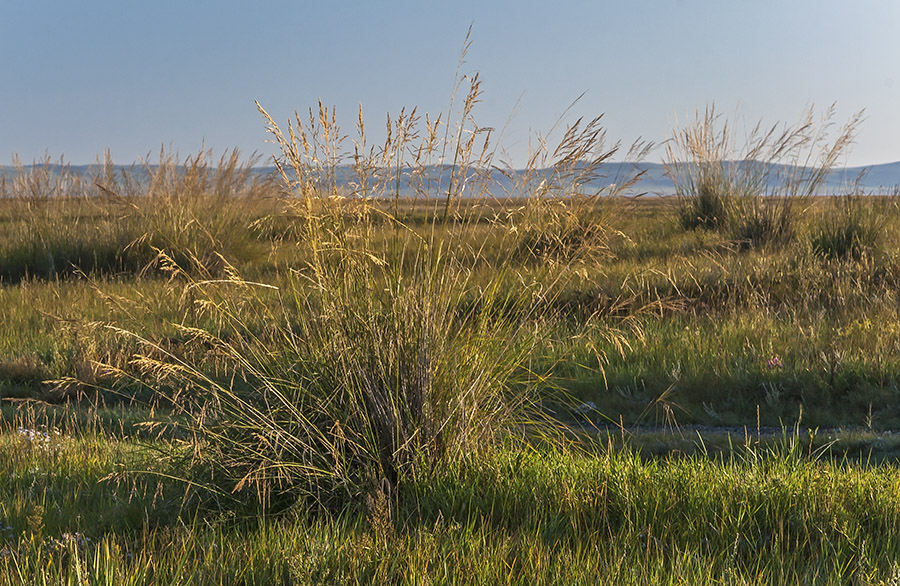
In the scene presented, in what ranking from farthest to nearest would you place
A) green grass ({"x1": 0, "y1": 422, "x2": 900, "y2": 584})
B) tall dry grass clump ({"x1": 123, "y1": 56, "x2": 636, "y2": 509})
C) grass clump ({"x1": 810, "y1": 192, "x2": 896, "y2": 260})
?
grass clump ({"x1": 810, "y1": 192, "x2": 896, "y2": 260}) → tall dry grass clump ({"x1": 123, "y1": 56, "x2": 636, "y2": 509}) → green grass ({"x1": 0, "y1": 422, "x2": 900, "y2": 584})

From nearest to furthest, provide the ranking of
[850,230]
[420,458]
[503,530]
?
[503,530] → [420,458] → [850,230]

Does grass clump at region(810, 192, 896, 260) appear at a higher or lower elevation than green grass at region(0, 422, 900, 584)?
higher

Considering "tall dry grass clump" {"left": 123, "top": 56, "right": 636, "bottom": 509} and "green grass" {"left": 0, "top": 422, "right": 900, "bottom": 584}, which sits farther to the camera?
"tall dry grass clump" {"left": 123, "top": 56, "right": 636, "bottom": 509}

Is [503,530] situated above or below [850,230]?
below

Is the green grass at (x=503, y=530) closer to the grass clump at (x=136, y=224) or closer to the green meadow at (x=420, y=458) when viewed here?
the green meadow at (x=420, y=458)

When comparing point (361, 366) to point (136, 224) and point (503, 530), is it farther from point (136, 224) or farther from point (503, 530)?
point (136, 224)

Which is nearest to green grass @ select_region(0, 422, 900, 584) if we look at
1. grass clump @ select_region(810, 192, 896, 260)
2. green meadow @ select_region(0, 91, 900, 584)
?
green meadow @ select_region(0, 91, 900, 584)

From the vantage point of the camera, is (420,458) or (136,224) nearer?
(420,458)

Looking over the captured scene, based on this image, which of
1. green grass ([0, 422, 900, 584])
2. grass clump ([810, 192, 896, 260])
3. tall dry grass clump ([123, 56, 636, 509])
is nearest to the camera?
green grass ([0, 422, 900, 584])

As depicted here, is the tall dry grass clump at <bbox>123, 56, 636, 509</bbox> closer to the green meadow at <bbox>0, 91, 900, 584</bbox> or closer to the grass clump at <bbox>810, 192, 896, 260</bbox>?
the green meadow at <bbox>0, 91, 900, 584</bbox>

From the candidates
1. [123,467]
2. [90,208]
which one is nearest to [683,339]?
[123,467]

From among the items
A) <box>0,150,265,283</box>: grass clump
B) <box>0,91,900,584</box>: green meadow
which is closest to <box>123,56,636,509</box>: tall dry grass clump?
<box>0,91,900,584</box>: green meadow

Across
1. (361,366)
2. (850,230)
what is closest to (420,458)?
(361,366)

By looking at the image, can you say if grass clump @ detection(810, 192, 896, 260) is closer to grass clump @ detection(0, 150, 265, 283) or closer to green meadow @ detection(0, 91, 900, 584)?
green meadow @ detection(0, 91, 900, 584)
